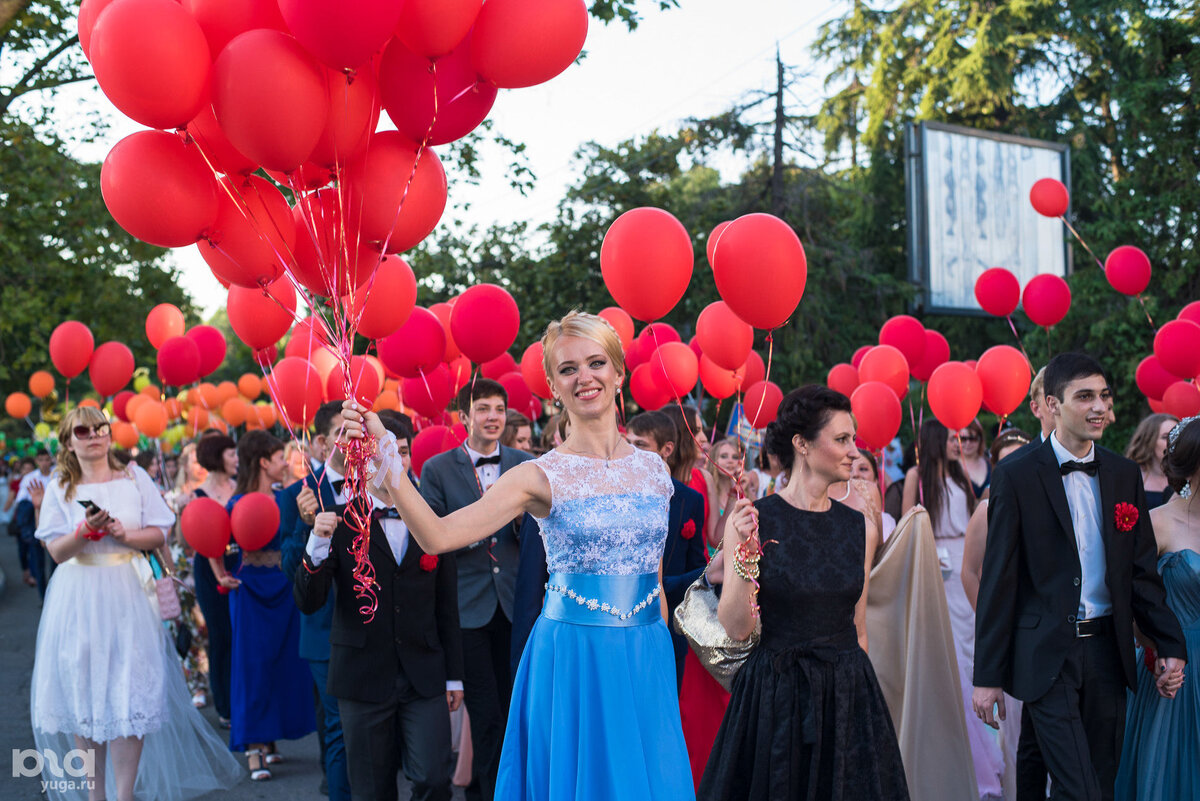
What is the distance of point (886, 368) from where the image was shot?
345 inches

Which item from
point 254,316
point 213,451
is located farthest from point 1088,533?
point 213,451

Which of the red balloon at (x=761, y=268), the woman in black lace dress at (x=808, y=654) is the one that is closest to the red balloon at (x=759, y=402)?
the red balloon at (x=761, y=268)

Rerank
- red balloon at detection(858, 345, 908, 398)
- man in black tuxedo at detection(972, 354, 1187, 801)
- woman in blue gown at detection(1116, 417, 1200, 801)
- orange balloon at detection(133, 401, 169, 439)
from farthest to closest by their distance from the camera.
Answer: orange balloon at detection(133, 401, 169, 439) < red balloon at detection(858, 345, 908, 398) < woman in blue gown at detection(1116, 417, 1200, 801) < man in black tuxedo at detection(972, 354, 1187, 801)

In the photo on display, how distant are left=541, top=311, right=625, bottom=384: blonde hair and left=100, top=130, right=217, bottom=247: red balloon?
54.6 inches

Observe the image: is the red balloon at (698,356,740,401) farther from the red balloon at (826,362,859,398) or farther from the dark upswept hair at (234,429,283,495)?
the dark upswept hair at (234,429,283,495)

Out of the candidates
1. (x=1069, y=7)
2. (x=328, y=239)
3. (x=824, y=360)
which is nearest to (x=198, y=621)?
(x=328, y=239)

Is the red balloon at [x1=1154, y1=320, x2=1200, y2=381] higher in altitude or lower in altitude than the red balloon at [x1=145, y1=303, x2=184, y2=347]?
lower

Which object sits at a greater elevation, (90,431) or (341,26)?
(341,26)

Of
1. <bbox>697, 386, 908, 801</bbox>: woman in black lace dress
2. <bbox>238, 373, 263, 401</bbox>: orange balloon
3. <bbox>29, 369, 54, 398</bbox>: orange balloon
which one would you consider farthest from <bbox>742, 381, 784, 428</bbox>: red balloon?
<bbox>29, 369, 54, 398</bbox>: orange balloon

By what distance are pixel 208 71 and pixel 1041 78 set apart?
73.6ft

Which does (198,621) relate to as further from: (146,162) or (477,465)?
(146,162)

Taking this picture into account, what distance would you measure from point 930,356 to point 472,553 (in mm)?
5800

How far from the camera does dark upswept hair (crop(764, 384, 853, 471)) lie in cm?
412

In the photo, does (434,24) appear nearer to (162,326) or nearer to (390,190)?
(390,190)
